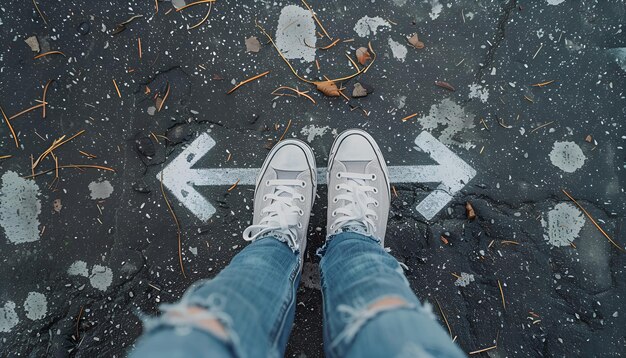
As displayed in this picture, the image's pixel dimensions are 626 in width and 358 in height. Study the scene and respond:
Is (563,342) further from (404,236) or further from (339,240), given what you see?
(339,240)

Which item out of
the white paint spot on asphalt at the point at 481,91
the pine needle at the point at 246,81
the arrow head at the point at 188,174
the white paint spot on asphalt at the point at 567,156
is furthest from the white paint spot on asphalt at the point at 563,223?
the arrow head at the point at 188,174

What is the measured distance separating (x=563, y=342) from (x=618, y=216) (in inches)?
29.6

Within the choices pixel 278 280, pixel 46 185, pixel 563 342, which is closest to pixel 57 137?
pixel 46 185

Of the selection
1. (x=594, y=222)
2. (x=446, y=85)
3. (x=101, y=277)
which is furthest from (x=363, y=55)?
(x=101, y=277)

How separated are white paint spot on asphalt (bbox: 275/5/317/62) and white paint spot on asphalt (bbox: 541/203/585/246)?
157 cm

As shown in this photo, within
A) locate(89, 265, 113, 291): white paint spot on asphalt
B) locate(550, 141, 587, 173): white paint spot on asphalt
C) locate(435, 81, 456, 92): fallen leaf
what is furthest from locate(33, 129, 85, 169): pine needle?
locate(550, 141, 587, 173): white paint spot on asphalt

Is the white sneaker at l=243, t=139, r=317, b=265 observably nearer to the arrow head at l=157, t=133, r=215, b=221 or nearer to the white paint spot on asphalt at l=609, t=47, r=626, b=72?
the arrow head at l=157, t=133, r=215, b=221

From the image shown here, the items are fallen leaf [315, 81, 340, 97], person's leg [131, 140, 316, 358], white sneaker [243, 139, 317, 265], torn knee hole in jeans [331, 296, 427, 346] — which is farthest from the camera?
fallen leaf [315, 81, 340, 97]

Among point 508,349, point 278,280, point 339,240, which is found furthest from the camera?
point 508,349

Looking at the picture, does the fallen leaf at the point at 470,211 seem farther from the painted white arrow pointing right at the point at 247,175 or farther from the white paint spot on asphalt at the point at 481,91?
the white paint spot on asphalt at the point at 481,91

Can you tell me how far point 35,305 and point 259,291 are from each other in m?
1.52

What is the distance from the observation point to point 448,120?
6.88 feet

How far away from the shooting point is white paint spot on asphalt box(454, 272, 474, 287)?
2.07 meters

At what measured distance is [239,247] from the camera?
2.09 meters
